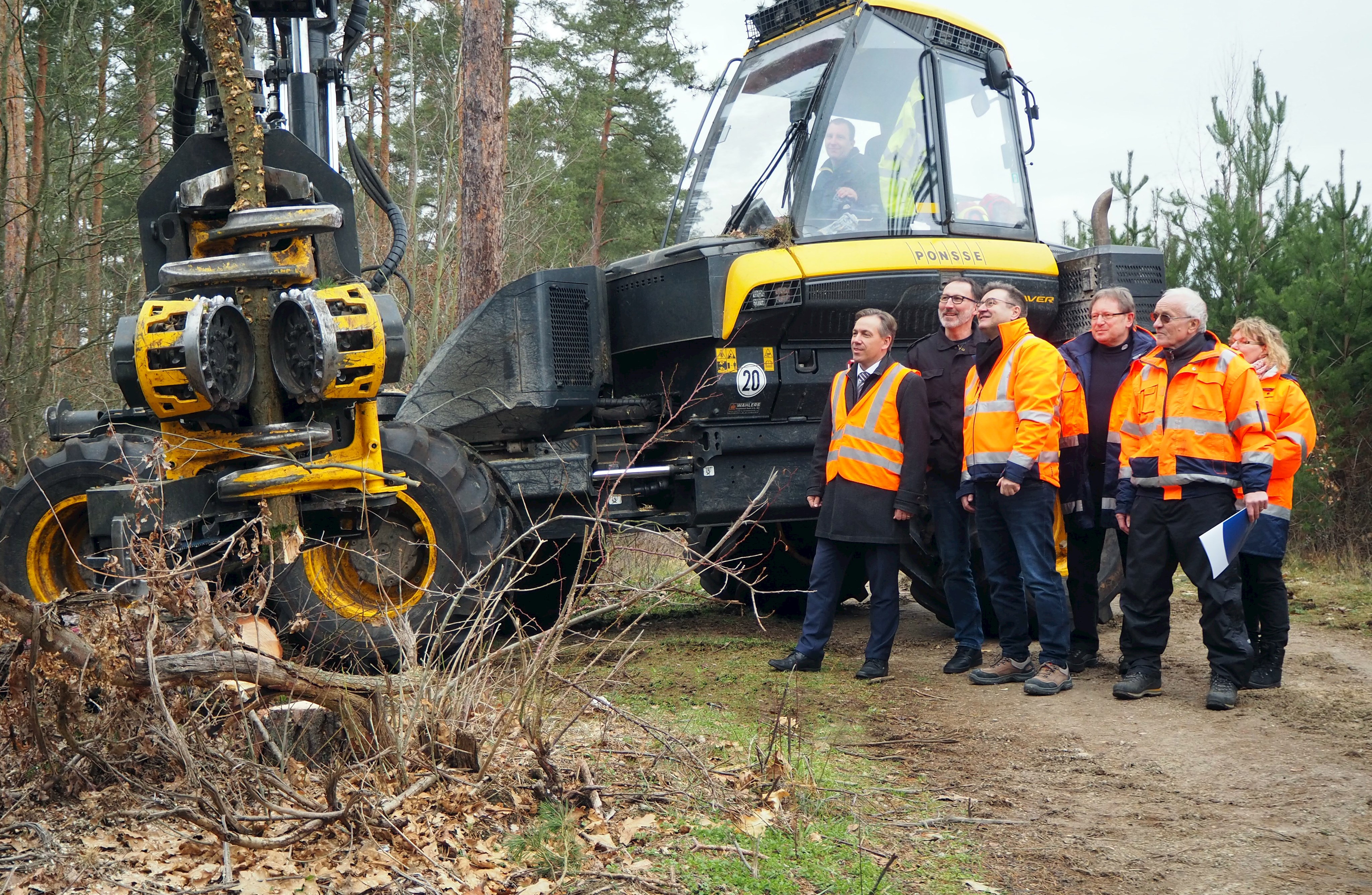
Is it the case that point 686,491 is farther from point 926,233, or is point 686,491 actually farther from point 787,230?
point 926,233

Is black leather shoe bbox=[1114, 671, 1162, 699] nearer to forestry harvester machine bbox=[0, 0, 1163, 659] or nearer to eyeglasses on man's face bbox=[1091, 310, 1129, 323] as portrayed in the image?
forestry harvester machine bbox=[0, 0, 1163, 659]

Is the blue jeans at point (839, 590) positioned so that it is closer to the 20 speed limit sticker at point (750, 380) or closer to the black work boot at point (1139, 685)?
the 20 speed limit sticker at point (750, 380)

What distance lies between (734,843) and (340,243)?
322 cm

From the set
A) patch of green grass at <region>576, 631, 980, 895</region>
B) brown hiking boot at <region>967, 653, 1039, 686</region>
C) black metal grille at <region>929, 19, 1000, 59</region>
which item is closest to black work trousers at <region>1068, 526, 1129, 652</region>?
brown hiking boot at <region>967, 653, 1039, 686</region>

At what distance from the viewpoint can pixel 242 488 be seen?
4922mm

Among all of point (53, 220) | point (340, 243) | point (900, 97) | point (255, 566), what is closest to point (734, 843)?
point (255, 566)

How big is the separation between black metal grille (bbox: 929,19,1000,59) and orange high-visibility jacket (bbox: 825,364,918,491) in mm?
2353

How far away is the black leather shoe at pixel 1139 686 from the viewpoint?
5758 millimetres

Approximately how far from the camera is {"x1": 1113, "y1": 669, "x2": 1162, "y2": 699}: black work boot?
18.9 ft

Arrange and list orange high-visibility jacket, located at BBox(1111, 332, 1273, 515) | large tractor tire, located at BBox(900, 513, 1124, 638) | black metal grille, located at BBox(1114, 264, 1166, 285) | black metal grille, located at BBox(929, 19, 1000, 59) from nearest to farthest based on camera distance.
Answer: orange high-visibility jacket, located at BBox(1111, 332, 1273, 515), large tractor tire, located at BBox(900, 513, 1124, 638), black metal grille, located at BBox(929, 19, 1000, 59), black metal grille, located at BBox(1114, 264, 1166, 285)

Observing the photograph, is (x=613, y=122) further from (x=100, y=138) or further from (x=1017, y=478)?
(x=1017, y=478)

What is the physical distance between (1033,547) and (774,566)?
9.55 ft

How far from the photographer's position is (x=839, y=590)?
6.35 meters

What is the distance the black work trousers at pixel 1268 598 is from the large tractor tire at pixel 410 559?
373cm
